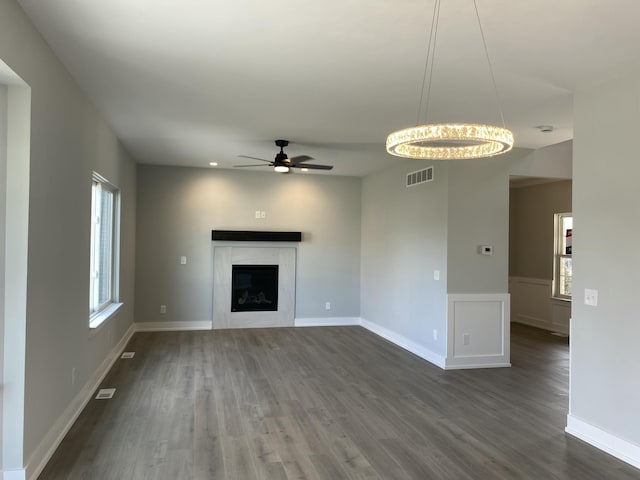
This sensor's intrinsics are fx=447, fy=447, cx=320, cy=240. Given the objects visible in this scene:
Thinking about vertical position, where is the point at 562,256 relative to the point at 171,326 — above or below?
above

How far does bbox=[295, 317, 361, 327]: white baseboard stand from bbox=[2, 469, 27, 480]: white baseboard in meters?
5.47

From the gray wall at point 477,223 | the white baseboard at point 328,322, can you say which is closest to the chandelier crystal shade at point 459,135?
the gray wall at point 477,223

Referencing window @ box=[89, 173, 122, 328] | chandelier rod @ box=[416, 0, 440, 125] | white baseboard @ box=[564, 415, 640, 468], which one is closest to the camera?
chandelier rod @ box=[416, 0, 440, 125]

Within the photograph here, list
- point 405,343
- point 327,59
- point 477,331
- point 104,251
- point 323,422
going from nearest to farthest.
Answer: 1. point 327,59
2. point 323,422
3. point 104,251
4. point 477,331
5. point 405,343

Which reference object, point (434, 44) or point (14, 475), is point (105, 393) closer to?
point (14, 475)

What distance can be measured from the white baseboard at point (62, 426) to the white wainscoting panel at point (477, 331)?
12.6 feet

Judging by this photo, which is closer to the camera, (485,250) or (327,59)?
(327,59)

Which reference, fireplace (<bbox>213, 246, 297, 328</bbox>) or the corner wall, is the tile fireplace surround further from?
the corner wall

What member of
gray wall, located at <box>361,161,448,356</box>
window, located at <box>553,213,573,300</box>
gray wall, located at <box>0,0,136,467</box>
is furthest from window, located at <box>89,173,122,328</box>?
window, located at <box>553,213,573,300</box>

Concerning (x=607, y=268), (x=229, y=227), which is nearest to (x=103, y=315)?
(x=229, y=227)

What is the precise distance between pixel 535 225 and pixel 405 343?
3.87 m

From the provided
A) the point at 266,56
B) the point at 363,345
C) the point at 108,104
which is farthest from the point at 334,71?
the point at 363,345

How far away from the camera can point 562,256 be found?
7926 millimetres

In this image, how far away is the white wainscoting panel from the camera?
538 cm
